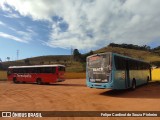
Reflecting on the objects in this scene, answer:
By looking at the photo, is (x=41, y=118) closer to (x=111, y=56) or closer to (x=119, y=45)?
(x=111, y=56)

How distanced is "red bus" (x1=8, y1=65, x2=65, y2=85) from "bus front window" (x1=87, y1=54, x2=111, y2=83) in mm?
13771

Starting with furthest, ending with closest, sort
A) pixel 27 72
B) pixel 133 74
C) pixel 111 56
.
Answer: pixel 27 72 < pixel 133 74 < pixel 111 56

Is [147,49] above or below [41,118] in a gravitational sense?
above

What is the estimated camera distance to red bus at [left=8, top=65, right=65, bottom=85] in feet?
104

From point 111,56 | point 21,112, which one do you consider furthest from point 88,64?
point 21,112

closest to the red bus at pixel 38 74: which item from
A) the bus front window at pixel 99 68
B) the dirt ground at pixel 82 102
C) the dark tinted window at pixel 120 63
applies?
the dirt ground at pixel 82 102

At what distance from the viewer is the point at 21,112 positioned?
10477 millimetres

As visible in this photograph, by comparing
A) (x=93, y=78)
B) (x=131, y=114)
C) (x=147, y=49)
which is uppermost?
(x=147, y=49)

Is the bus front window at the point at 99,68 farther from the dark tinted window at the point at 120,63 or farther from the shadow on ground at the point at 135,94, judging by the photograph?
the shadow on ground at the point at 135,94

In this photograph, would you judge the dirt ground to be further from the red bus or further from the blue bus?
the red bus

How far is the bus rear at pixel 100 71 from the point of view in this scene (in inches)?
666

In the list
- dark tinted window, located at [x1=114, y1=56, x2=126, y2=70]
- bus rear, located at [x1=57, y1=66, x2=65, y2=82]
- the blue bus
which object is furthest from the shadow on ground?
bus rear, located at [x1=57, y1=66, x2=65, y2=82]

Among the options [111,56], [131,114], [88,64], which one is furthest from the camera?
[88,64]

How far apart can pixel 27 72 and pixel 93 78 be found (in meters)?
19.7
